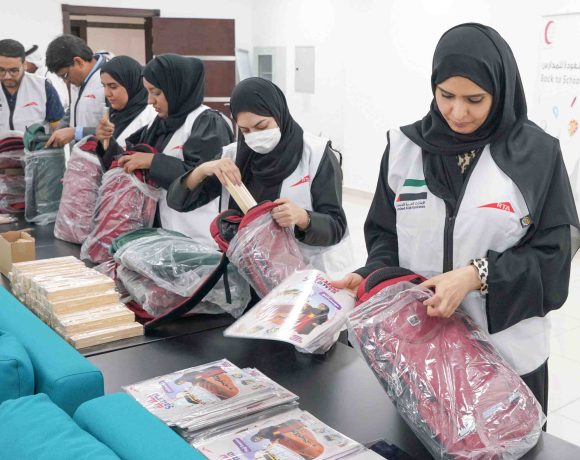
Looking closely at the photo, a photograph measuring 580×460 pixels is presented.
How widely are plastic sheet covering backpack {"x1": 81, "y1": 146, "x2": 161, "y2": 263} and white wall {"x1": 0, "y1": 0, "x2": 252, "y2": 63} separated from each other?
6.00 m

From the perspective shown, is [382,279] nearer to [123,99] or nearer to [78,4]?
[123,99]

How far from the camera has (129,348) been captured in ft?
6.19

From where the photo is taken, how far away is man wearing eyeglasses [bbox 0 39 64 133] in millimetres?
3951

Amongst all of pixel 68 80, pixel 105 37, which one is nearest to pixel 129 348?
pixel 68 80

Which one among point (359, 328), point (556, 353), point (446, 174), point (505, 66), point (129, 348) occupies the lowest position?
point (556, 353)

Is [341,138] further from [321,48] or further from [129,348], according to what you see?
[129,348]

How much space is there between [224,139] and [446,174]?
4.26ft

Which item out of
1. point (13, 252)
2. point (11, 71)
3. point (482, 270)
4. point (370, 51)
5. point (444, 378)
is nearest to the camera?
point (444, 378)

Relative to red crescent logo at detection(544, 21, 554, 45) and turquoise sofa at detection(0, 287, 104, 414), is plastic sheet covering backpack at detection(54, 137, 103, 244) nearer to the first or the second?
turquoise sofa at detection(0, 287, 104, 414)

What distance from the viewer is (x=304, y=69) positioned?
8.43 metres

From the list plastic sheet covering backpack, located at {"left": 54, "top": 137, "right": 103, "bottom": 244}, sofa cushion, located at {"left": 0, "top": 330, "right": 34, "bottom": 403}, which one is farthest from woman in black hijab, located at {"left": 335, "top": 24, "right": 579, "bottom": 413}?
plastic sheet covering backpack, located at {"left": 54, "top": 137, "right": 103, "bottom": 244}

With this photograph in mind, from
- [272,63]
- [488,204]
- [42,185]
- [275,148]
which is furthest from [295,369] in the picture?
[272,63]

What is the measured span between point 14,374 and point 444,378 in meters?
0.87

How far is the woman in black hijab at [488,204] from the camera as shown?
4.69 feet
